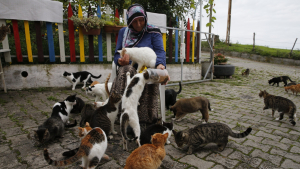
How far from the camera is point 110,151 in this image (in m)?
2.72

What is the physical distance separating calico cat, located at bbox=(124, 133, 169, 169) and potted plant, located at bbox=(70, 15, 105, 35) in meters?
4.92

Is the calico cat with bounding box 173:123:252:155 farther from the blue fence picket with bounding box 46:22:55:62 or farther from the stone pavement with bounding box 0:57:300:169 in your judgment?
the blue fence picket with bounding box 46:22:55:62

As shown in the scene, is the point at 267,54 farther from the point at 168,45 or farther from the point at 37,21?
the point at 37,21

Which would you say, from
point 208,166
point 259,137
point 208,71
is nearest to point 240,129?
point 259,137

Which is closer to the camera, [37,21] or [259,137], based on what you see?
[259,137]

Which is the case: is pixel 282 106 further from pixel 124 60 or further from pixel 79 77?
pixel 79 77

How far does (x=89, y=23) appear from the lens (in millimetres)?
5941

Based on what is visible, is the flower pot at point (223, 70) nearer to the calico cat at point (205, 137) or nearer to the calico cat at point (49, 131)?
the calico cat at point (205, 137)

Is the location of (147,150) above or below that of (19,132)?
above

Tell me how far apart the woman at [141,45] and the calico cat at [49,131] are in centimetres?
106

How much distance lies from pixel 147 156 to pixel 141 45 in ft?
6.60

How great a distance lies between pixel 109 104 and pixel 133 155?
113cm

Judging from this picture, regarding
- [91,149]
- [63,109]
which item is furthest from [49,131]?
[91,149]

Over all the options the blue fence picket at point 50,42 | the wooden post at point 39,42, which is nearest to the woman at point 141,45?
the blue fence picket at point 50,42
